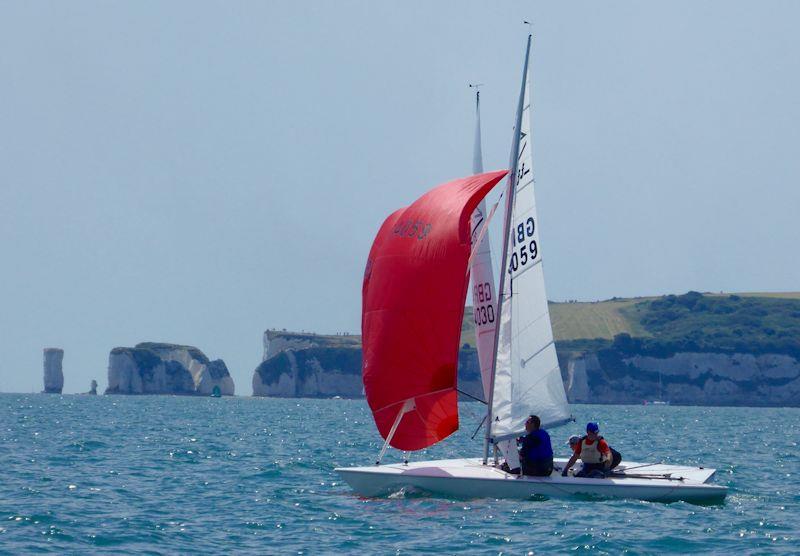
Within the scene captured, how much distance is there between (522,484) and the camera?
2141cm

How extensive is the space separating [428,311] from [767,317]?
→ 557ft

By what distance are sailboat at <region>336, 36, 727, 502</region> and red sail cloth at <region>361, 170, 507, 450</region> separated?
0.06ft

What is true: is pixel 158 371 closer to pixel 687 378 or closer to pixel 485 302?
pixel 687 378

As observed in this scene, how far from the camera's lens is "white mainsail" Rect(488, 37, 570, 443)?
22.4 meters

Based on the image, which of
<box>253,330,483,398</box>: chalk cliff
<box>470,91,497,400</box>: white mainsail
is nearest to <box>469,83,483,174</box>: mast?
<box>470,91,497,400</box>: white mainsail

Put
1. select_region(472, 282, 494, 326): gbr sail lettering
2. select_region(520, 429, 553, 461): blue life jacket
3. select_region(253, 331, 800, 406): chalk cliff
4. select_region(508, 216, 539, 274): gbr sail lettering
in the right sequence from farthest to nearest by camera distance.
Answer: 1. select_region(253, 331, 800, 406): chalk cliff
2. select_region(472, 282, 494, 326): gbr sail lettering
3. select_region(508, 216, 539, 274): gbr sail lettering
4. select_region(520, 429, 553, 461): blue life jacket

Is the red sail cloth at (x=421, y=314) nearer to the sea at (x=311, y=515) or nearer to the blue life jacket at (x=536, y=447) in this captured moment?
the sea at (x=311, y=515)

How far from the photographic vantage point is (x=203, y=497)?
23.5 metres

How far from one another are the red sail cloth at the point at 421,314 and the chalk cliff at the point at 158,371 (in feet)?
556

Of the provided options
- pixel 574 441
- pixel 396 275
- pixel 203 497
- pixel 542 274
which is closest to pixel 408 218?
pixel 396 275

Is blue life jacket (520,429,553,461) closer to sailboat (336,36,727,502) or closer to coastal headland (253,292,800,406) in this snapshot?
sailboat (336,36,727,502)

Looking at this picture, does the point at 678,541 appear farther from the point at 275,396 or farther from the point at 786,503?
the point at 275,396

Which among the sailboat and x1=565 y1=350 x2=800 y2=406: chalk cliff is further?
x1=565 y1=350 x2=800 y2=406: chalk cliff

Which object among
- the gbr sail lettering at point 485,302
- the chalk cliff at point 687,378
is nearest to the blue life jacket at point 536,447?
the gbr sail lettering at point 485,302
